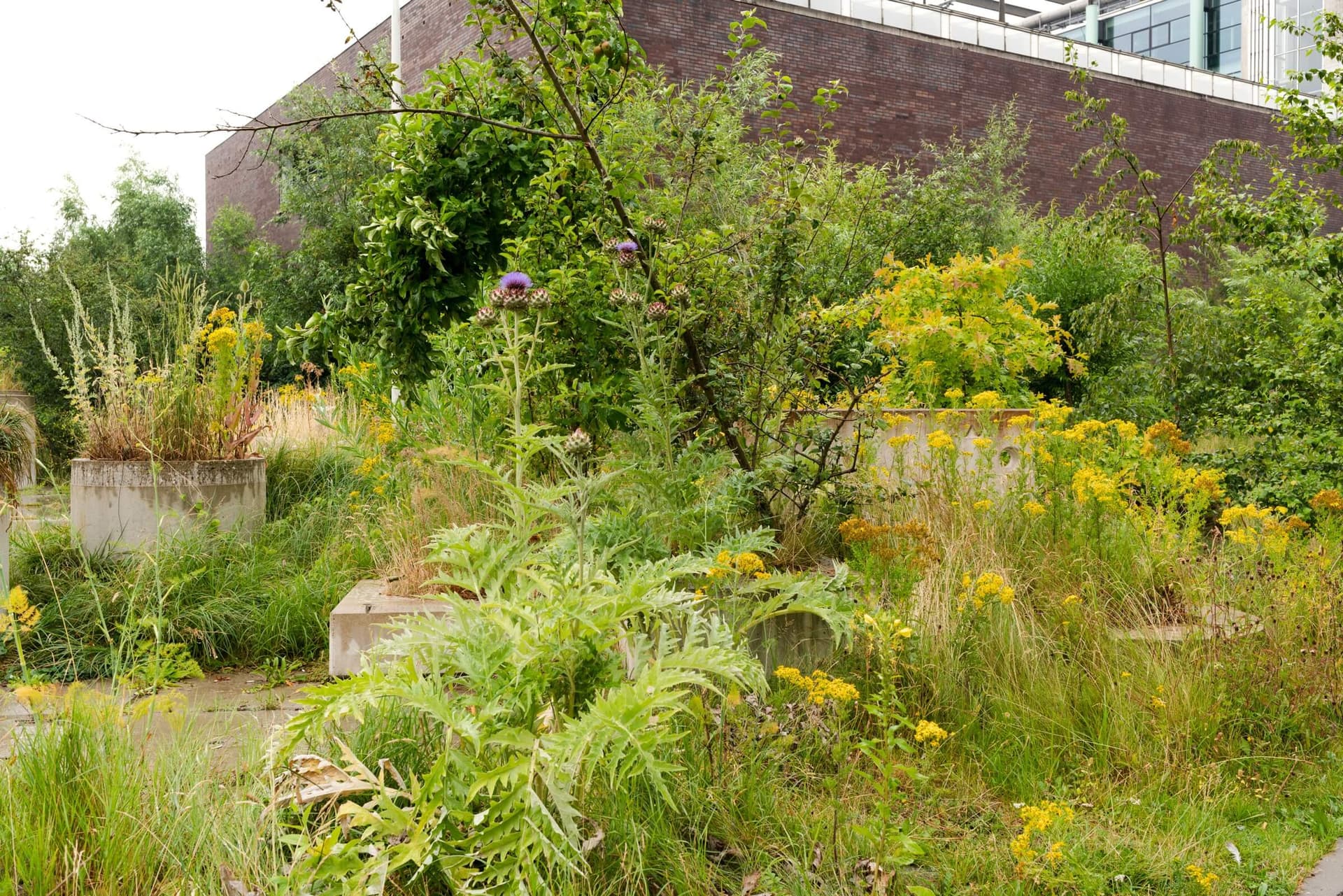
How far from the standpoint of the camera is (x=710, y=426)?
13.4 feet

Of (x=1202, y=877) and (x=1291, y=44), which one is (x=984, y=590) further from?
(x=1291, y=44)

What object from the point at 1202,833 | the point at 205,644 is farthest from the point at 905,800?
the point at 205,644

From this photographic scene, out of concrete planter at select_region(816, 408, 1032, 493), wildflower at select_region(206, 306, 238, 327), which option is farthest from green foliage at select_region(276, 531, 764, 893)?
wildflower at select_region(206, 306, 238, 327)

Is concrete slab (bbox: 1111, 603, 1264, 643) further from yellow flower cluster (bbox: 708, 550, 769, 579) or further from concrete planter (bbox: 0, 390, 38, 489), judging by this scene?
concrete planter (bbox: 0, 390, 38, 489)

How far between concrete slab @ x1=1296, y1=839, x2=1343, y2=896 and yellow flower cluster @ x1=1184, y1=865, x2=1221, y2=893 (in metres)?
0.33

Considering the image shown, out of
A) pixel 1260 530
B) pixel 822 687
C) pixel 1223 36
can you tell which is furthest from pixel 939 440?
pixel 1223 36

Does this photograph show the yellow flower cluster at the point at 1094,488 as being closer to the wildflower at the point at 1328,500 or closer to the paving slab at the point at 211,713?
the wildflower at the point at 1328,500

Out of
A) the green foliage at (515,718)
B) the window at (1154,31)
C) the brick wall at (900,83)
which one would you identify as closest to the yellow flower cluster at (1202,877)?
the green foliage at (515,718)

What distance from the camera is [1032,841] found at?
259 cm

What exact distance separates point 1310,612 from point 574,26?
361 cm

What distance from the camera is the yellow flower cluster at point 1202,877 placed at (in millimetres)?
2432

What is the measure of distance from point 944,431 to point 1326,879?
6.87ft

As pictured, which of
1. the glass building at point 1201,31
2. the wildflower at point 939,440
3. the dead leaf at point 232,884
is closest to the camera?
the dead leaf at point 232,884

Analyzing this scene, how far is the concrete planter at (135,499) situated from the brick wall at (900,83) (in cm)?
1185
